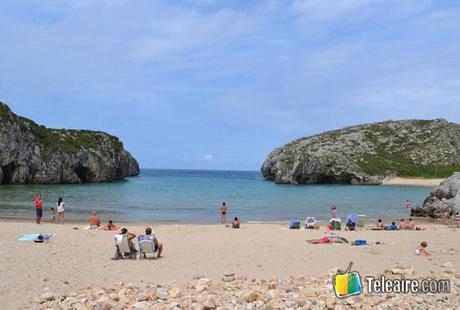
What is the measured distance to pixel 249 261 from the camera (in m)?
15.0

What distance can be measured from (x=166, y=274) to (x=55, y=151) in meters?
74.0

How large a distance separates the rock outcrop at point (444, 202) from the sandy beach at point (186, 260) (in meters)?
14.3

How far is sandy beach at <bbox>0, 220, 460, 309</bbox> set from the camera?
467 inches

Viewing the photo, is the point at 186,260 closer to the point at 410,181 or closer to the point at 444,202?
the point at 444,202

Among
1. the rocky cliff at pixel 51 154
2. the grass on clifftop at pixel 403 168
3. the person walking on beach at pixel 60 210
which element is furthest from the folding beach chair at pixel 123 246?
the grass on clifftop at pixel 403 168

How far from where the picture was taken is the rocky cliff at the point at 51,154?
2805 inches

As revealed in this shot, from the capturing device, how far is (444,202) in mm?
36531

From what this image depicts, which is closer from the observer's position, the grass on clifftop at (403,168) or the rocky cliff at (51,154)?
the rocky cliff at (51,154)

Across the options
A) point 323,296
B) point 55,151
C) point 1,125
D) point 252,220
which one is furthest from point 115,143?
point 323,296

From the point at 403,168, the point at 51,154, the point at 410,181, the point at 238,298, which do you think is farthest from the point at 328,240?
the point at 403,168

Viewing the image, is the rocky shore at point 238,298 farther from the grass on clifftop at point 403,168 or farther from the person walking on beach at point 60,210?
the grass on clifftop at point 403,168

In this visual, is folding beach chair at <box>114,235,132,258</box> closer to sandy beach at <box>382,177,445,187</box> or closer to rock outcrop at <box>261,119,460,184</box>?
rock outcrop at <box>261,119,460,184</box>

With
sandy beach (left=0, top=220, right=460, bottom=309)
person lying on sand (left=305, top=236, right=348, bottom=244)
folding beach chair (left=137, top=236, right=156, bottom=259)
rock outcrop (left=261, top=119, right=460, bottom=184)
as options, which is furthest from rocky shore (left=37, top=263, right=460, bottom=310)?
rock outcrop (left=261, top=119, right=460, bottom=184)

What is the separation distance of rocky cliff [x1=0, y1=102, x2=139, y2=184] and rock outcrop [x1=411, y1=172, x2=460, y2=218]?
58.0 meters
